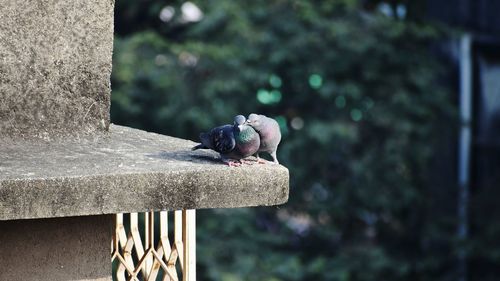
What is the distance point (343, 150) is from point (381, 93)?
0.60m

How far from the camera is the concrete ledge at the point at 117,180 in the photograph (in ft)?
7.59

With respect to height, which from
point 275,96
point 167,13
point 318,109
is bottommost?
point 318,109

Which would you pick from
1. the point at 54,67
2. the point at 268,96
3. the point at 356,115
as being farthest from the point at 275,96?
the point at 54,67

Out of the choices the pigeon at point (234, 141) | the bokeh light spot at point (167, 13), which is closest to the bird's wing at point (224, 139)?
the pigeon at point (234, 141)

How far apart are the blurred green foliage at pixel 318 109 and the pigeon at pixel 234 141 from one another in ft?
16.6

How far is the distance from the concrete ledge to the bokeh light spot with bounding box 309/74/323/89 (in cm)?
605

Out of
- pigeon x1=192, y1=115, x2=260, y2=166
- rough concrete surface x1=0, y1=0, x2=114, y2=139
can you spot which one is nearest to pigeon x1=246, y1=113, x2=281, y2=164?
pigeon x1=192, y1=115, x2=260, y2=166

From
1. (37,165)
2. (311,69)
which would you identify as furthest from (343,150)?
(37,165)

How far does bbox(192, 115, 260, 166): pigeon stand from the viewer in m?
2.69

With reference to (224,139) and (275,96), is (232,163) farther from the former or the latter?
(275,96)

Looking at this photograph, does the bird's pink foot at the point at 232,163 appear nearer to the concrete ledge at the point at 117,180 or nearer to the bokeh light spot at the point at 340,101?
the concrete ledge at the point at 117,180

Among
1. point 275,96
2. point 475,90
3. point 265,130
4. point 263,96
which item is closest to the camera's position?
point 265,130

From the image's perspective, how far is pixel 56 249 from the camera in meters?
2.63

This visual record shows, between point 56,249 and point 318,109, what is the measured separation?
6.33 m
